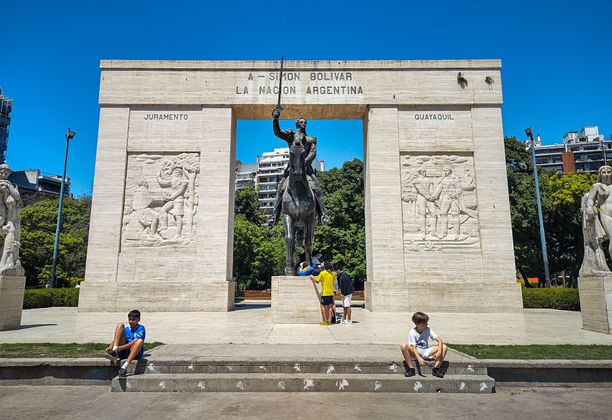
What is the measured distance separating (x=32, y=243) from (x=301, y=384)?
32.1 metres

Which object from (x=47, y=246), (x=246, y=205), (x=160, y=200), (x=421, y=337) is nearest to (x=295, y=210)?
(x=421, y=337)

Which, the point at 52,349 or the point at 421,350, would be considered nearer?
the point at 421,350

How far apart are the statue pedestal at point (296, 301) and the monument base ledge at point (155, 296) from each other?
6399mm

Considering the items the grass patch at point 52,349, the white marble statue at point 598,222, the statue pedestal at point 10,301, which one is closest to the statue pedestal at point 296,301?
the grass patch at point 52,349

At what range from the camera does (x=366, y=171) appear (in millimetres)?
21125

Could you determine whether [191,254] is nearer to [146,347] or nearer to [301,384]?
[146,347]

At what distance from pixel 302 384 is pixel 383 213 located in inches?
567

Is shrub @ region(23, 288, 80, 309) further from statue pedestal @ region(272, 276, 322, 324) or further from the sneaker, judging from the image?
the sneaker

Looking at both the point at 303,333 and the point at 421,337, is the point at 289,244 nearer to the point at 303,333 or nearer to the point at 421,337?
the point at 303,333

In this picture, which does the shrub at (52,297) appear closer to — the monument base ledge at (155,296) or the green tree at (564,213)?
the monument base ledge at (155,296)

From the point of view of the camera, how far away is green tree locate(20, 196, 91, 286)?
99.9ft

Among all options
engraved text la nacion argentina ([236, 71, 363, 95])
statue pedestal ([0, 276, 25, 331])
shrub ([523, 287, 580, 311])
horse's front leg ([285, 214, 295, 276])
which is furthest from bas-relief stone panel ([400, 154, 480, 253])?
statue pedestal ([0, 276, 25, 331])

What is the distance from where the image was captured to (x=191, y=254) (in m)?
19.0

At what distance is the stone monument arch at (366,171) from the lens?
1848cm
